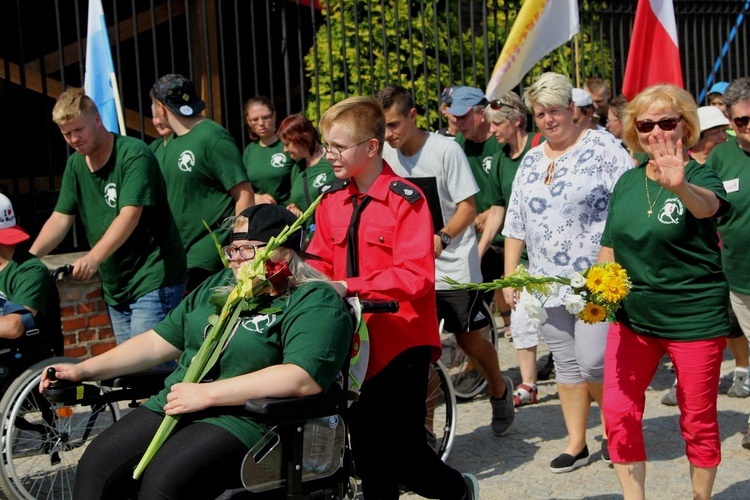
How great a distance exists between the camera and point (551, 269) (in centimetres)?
523

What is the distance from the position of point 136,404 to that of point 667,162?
2184 millimetres

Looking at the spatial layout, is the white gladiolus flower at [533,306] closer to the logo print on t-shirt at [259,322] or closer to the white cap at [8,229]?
the logo print on t-shirt at [259,322]

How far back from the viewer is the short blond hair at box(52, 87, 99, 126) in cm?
540

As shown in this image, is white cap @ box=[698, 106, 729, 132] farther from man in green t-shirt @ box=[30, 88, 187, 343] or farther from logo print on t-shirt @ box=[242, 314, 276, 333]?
logo print on t-shirt @ box=[242, 314, 276, 333]

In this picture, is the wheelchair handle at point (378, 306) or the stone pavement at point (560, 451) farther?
the stone pavement at point (560, 451)

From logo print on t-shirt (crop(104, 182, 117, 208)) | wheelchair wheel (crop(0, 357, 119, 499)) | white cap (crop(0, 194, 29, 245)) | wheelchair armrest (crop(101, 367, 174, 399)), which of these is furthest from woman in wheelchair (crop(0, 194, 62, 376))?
wheelchair armrest (crop(101, 367, 174, 399))

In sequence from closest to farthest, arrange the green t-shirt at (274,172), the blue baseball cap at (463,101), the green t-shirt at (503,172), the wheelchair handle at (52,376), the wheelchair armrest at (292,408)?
the wheelchair armrest at (292,408)
the wheelchair handle at (52,376)
the green t-shirt at (503,172)
the blue baseball cap at (463,101)
the green t-shirt at (274,172)

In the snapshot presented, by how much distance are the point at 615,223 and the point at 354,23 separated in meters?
5.54

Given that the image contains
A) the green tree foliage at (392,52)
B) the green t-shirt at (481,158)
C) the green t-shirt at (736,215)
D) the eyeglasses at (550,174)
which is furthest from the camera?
the green tree foliage at (392,52)

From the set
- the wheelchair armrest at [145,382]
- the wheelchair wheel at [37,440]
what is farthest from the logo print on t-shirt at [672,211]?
the wheelchair wheel at [37,440]

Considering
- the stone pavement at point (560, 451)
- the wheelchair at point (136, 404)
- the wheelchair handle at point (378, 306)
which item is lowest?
the stone pavement at point (560, 451)

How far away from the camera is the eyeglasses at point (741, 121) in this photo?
5.19 m

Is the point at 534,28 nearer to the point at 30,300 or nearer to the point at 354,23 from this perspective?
the point at 354,23

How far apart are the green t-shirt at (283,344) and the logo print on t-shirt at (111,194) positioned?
6.49ft
